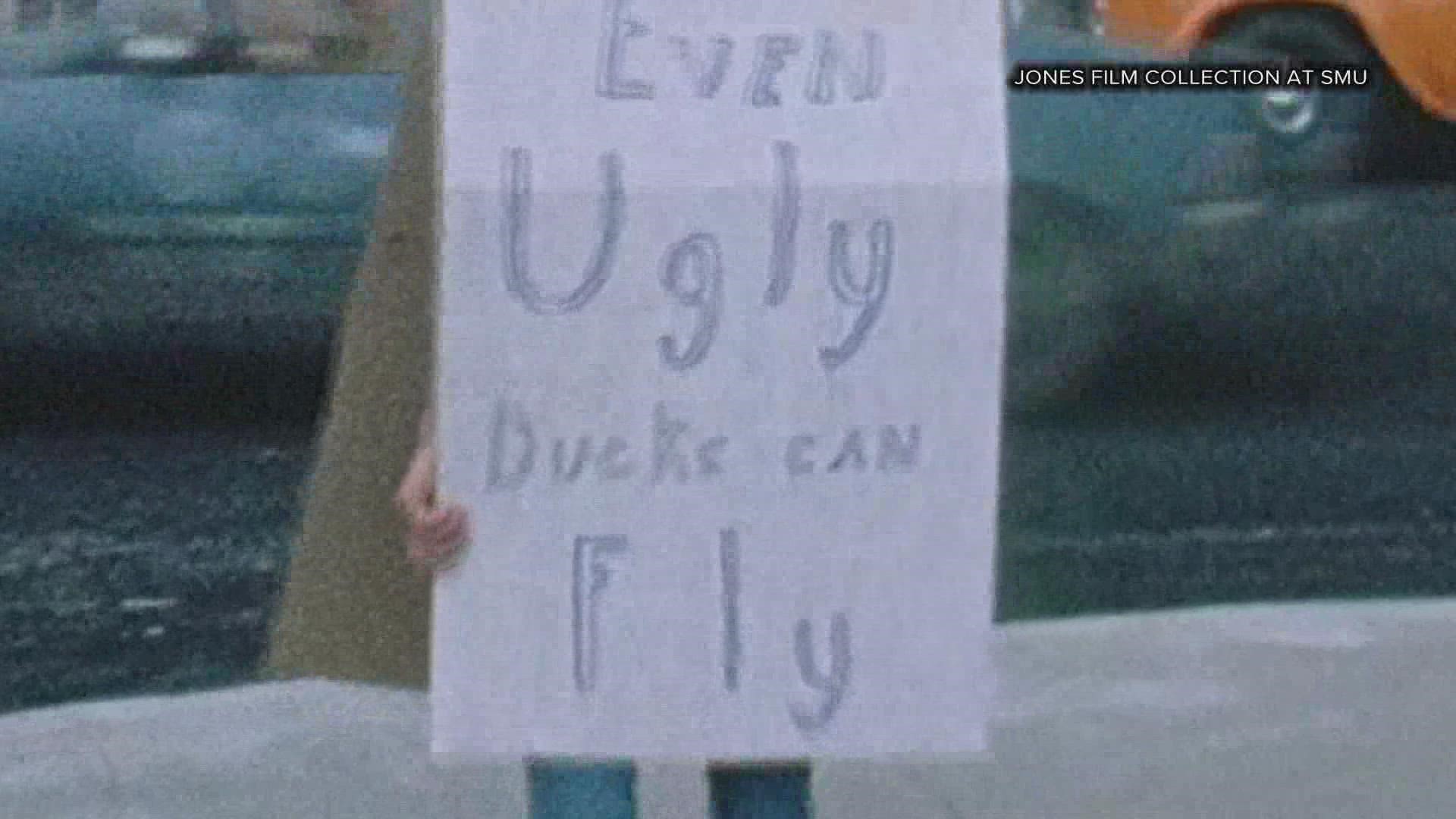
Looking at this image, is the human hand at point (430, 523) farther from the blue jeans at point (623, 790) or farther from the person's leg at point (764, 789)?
the person's leg at point (764, 789)

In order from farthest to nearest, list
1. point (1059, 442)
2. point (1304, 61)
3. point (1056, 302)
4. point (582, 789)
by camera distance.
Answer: point (1304, 61) → point (1056, 302) → point (1059, 442) → point (582, 789)

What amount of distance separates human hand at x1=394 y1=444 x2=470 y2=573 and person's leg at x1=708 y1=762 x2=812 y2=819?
1.33 feet

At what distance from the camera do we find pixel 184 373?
7.61m

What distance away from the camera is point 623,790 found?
367 cm

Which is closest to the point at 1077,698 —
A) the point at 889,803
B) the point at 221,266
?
the point at 889,803

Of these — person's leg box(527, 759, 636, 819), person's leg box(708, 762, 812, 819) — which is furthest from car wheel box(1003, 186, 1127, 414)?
person's leg box(527, 759, 636, 819)

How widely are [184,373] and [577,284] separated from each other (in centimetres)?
422

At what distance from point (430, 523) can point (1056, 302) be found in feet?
15.1

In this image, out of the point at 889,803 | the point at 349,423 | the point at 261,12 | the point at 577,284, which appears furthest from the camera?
the point at 261,12

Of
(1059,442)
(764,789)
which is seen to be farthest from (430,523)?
(1059,442)

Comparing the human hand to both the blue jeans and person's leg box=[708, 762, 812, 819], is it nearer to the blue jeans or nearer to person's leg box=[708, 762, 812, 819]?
the blue jeans

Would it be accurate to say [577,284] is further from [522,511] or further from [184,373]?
[184,373]

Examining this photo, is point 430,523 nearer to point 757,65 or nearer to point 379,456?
point 379,456

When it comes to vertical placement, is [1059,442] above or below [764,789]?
below
